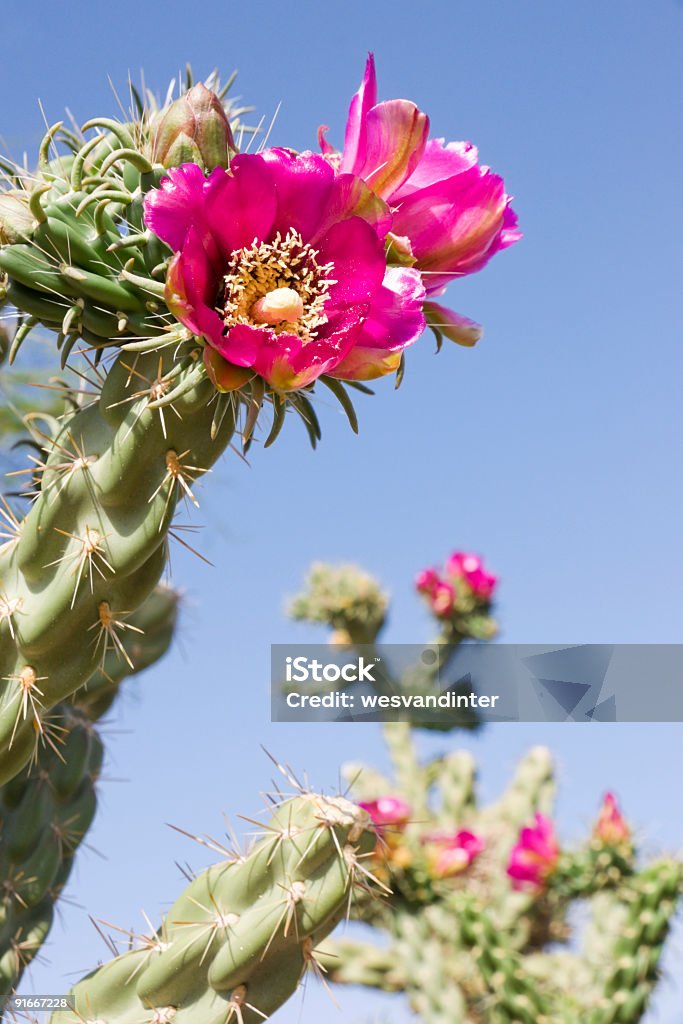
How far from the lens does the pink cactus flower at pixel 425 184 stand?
1.00 m

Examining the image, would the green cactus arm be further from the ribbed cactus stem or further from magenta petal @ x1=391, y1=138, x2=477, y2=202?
magenta petal @ x1=391, y1=138, x2=477, y2=202

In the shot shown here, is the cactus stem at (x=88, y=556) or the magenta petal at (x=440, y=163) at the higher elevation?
the magenta petal at (x=440, y=163)

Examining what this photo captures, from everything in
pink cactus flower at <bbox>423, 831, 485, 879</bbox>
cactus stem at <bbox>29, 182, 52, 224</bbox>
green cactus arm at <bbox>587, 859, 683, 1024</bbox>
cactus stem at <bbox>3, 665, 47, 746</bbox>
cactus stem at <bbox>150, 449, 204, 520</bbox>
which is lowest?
green cactus arm at <bbox>587, 859, 683, 1024</bbox>

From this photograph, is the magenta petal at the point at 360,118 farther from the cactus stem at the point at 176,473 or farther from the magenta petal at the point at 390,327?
the cactus stem at the point at 176,473

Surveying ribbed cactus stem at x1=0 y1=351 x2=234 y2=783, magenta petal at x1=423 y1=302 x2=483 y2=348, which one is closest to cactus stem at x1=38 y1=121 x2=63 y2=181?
ribbed cactus stem at x1=0 y1=351 x2=234 y2=783

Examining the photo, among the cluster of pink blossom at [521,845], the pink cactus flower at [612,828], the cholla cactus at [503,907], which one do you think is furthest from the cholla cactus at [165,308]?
the pink cactus flower at [612,828]

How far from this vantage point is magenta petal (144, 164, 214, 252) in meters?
0.93

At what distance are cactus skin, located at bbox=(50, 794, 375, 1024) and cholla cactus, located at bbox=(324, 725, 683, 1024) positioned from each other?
199cm

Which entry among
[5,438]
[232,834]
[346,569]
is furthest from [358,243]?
[346,569]

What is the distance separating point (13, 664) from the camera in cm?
117

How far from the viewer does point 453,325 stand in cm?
112

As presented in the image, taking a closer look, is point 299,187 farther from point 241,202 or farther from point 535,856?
point 535,856

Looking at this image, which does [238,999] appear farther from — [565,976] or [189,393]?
[565,976]

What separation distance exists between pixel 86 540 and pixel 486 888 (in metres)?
3.87
